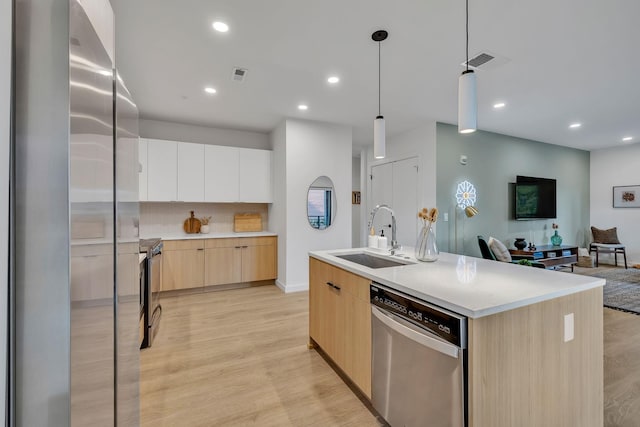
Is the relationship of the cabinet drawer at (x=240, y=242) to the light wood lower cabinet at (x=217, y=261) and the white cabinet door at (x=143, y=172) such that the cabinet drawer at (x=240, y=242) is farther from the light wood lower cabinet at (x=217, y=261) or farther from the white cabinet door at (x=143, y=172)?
the white cabinet door at (x=143, y=172)

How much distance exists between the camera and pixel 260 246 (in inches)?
180

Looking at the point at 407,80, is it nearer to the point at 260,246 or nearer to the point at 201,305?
the point at 260,246

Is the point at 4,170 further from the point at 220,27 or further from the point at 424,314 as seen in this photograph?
the point at 220,27

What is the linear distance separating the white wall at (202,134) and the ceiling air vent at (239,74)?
192cm

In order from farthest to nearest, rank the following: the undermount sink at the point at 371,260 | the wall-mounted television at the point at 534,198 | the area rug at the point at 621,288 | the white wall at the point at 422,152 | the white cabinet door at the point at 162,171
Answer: the wall-mounted television at the point at 534,198 < the white wall at the point at 422,152 < the white cabinet door at the point at 162,171 < the area rug at the point at 621,288 < the undermount sink at the point at 371,260

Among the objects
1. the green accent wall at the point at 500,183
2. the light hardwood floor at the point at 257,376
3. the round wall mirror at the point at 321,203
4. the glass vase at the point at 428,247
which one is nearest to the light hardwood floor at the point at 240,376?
the light hardwood floor at the point at 257,376

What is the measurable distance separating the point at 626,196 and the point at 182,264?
912cm

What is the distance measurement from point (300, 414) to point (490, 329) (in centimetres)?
127

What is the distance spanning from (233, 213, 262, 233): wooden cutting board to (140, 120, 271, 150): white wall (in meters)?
1.24

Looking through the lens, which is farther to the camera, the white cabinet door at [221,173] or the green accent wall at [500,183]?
Answer: the green accent wall at [500,183]

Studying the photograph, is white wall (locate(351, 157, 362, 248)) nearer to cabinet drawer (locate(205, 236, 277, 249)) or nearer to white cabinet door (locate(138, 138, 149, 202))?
cabinet drawer (locate(205, 236, 277, 249))

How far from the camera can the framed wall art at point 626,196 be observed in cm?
617

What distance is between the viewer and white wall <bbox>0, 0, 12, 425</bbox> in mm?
572

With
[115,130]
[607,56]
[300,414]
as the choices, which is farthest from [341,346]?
[607,56]
